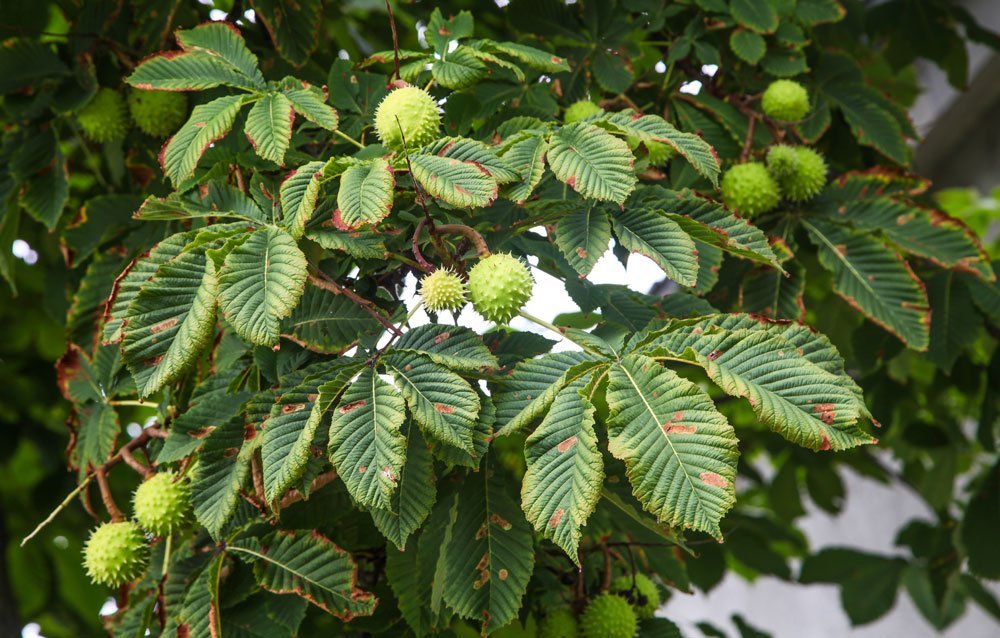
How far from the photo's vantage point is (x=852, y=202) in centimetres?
168

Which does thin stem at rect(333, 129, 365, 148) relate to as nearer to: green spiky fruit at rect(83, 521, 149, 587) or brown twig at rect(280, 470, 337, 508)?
brown twig at rect(280, 470, 337, 508)

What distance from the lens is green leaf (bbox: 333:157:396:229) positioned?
3.37ft

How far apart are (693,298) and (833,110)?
0.77 m

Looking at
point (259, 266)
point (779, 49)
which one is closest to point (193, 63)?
point (259, 266)

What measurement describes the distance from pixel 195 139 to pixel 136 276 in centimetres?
19

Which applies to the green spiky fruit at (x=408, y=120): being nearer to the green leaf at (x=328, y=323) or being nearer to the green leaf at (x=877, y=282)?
the green leaf at (x=328, y=323)

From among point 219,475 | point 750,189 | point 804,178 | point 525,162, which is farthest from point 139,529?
point 804,178

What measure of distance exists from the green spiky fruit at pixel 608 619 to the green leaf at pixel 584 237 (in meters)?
0.50

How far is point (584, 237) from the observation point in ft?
3.83

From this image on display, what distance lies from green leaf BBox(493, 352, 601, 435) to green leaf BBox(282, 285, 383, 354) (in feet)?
0.70

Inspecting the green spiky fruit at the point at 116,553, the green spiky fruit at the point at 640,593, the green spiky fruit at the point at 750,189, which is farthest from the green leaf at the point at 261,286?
the green spiky fruit at the point at 750,189

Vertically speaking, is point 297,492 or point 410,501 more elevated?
point 410,501

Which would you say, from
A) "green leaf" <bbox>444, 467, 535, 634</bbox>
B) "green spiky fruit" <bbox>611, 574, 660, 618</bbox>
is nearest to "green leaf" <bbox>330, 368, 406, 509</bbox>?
"green leaf" <bbox>444, 467, 535, 634</bbox>

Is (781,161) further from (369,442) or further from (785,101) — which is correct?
(369,442)
